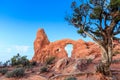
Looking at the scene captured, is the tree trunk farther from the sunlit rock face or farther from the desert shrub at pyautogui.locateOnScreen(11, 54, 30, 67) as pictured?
the sunlit rock face

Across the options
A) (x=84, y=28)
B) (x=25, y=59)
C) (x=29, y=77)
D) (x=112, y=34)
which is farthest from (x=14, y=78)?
(x=25, y=59)

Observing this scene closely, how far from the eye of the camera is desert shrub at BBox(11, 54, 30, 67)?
2855cm

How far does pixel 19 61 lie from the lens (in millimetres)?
29344

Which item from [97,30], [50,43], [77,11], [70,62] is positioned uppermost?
[50,43]

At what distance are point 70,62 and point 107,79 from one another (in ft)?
25.9

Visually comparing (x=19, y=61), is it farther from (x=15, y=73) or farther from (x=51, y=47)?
(x=51, y=47)

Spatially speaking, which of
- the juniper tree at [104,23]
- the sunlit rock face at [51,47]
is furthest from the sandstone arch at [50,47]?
the juniper tree at [104,23]

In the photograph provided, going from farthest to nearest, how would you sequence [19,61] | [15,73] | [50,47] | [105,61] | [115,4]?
[50,47] < [19,61] < [15,73] < [105,61] < [115,4]

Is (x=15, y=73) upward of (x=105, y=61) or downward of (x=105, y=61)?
downward

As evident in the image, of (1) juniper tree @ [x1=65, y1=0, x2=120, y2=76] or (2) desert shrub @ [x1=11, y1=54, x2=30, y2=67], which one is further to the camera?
(2) desert shrub @ [x1=11, y1=54, x2=30, y2=67]

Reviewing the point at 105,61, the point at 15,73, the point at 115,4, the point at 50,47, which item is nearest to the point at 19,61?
the point at 15,73

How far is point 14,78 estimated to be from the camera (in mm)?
17984

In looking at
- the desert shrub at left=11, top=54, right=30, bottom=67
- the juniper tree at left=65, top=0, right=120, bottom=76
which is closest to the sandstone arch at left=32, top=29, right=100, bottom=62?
the desert shrub at left=11, top=54, right=30, bottom=67

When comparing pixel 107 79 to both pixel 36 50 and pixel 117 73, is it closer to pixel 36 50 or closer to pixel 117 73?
pixel 117 73
